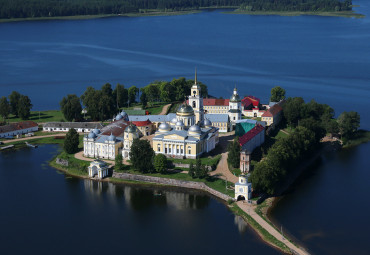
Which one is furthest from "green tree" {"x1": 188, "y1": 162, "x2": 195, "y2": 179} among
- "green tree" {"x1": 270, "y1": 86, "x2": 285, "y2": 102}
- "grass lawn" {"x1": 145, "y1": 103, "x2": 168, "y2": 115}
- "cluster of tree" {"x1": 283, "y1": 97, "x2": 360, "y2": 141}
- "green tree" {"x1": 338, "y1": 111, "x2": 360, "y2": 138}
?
"green tree" {"x1": 270, "y1": 86, "x2": 285, "y2": 102}

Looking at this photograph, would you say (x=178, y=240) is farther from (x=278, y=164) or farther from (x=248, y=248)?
(x=278, y=164)

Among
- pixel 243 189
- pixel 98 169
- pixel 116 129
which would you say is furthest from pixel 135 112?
pixel 243 189

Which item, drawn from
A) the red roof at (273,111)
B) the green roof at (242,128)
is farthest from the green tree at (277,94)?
the green roof at (242,128)

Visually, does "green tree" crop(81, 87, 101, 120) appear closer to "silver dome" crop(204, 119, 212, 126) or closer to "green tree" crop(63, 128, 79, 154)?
"green tree" crop(63, 128, 79, 154)

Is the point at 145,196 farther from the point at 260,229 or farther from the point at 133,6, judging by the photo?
the point at 133,6

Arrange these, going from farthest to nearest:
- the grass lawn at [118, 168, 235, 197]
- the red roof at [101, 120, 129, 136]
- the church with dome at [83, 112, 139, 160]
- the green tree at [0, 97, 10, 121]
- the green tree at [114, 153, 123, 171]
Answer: the green tree at [0, 97, 10, 121] < the red roof at [101, 120, 129, 136] < the church with dome at [83, 112, 139, 160] < the green tree at [114, 153, 123, 171] < the grass lawn at [118, 168, 235, 197]

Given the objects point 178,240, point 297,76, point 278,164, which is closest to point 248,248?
point 178,240
